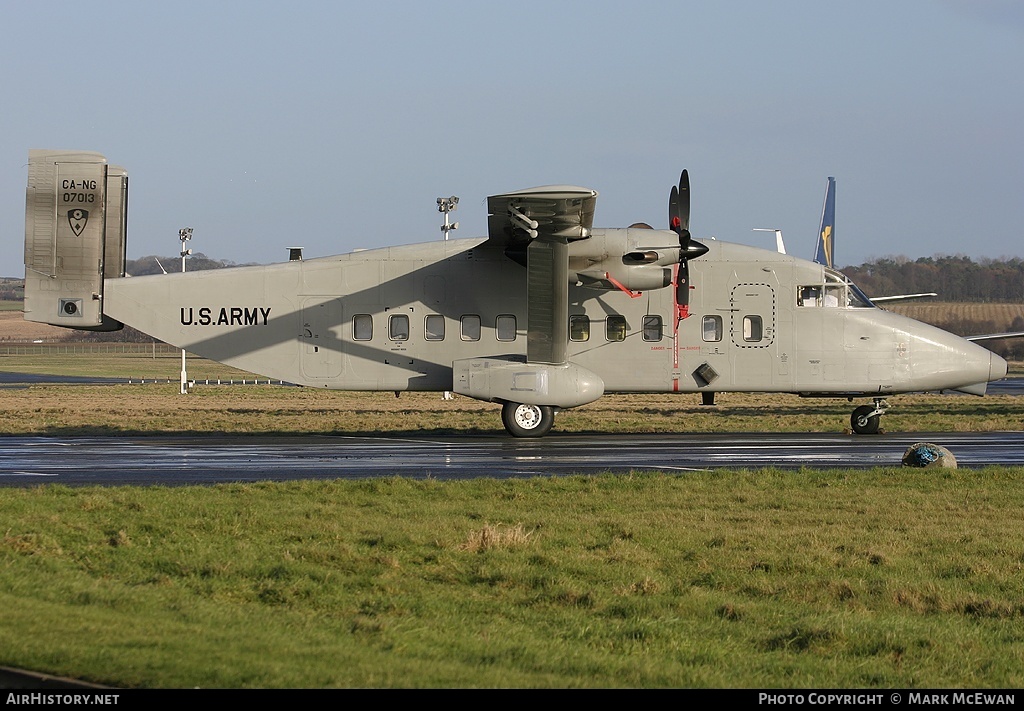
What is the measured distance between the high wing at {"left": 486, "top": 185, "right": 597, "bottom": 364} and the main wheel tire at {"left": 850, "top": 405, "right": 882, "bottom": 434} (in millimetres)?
7341

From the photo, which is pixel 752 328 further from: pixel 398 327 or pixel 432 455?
pixel 432 455

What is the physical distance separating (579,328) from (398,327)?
4137 mm

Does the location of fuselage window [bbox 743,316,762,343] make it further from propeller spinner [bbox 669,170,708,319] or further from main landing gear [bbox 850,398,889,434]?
main landing gear [bbox 850,398,889,434]

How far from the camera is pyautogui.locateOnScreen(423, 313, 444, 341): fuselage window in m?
25.1

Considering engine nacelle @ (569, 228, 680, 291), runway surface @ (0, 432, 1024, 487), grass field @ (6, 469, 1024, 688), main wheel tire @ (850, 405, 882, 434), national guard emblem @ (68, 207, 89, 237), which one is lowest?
grass field @ (6, 469, 1024, 688)

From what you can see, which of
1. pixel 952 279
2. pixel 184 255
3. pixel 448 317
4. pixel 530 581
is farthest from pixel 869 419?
pixel 952 279

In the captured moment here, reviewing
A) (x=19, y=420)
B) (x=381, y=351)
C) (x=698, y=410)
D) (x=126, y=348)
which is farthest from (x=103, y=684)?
(x=126, y=348)

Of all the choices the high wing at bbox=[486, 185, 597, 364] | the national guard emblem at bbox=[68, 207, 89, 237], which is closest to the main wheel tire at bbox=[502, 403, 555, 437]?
the high wing at bbox=[486, 185, 597, 364]

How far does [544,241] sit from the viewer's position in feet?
74.9

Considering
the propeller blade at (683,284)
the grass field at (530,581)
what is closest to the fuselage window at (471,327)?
the propeller blade at (683,284)

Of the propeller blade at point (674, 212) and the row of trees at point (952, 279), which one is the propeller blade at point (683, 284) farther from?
the row of trees at point (952, 279)

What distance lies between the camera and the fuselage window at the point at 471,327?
2498cm

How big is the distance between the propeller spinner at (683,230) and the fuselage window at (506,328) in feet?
12.3
